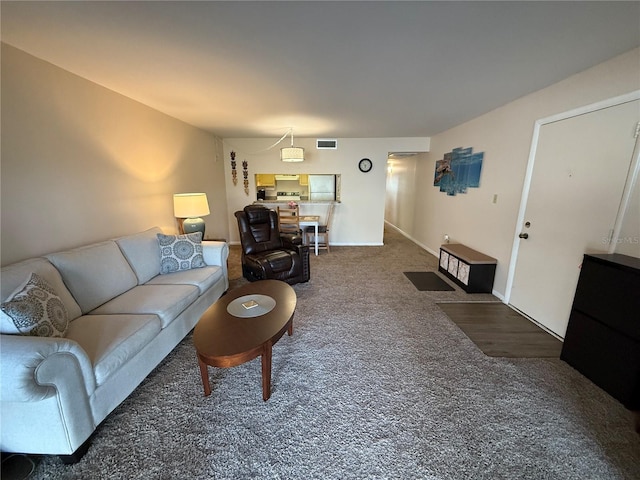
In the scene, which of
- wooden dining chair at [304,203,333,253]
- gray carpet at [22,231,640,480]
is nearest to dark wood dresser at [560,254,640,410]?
gray carpet at [22,231,640,480]

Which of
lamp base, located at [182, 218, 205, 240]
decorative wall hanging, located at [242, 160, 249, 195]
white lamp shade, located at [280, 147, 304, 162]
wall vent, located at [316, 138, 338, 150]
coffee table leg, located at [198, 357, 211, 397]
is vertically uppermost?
wall vent, located at [316, 138, 338, 150]

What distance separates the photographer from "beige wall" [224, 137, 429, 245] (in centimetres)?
535

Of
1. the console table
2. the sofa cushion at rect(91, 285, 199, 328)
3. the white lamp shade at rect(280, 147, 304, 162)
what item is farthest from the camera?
the white lamp shade at rect(280, 147, 304, 162)

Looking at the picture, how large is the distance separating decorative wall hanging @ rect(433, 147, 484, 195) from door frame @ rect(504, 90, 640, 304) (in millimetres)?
883

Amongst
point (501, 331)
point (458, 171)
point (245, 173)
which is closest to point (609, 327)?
point (501, 331)

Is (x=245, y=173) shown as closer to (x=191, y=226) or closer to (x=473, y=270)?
(x=191, y=226)

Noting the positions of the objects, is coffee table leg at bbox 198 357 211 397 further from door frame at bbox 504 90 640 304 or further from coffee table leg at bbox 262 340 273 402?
door frame at bbox 504 90 640 304

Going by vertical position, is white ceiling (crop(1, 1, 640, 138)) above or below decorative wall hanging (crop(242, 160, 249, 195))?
above

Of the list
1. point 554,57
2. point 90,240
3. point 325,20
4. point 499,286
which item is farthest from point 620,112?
point 90,240

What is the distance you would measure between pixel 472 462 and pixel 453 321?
1478 millimetres

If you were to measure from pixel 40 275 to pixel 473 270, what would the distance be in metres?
4.09

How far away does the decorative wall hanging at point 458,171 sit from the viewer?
366cm

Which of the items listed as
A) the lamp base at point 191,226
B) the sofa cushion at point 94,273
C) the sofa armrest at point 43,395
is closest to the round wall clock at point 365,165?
the lamp base at point 191,226

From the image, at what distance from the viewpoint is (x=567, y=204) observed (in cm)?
229
